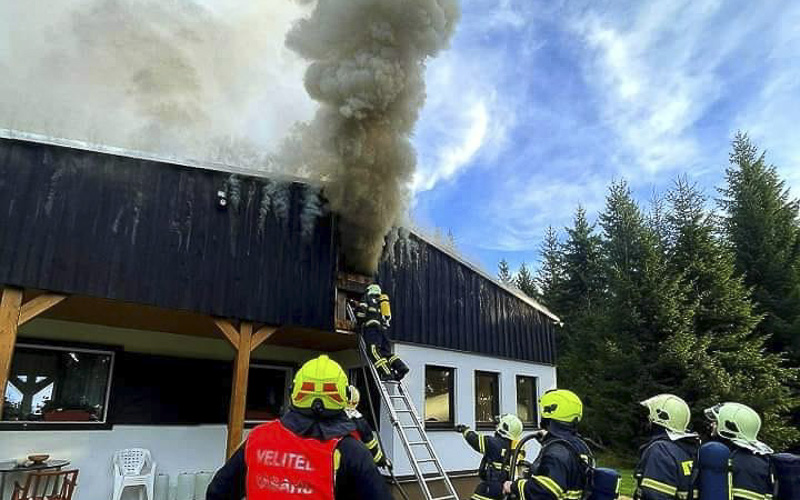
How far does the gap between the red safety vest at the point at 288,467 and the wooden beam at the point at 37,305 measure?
5.03 meters

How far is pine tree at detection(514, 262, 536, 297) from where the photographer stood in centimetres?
2866

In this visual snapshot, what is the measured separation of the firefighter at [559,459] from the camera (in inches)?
115

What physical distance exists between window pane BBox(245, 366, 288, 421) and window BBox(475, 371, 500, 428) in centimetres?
369

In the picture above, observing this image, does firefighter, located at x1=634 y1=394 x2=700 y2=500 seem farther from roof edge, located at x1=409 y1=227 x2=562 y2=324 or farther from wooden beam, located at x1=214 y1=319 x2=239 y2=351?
roof edge, located at x1=409 y1=227 x2=562 y2=324

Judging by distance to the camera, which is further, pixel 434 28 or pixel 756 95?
pixel 756 95

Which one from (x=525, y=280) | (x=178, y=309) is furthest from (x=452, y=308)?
(x=525, y=280)

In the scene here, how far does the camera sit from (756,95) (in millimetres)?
11477

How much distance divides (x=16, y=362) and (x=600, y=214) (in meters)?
22.1

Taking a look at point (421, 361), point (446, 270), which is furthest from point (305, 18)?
point (421, 361)

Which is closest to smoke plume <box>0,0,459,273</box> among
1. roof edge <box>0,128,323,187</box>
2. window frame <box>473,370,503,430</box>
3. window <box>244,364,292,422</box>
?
roof edge <box>0,128,323,187</box>

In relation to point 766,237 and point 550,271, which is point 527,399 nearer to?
point 766,237

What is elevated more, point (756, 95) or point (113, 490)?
point (756, 95)

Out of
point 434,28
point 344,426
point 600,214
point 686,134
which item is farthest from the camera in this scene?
point 600,214

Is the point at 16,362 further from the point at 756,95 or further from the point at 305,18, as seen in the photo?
the point at 756,95
